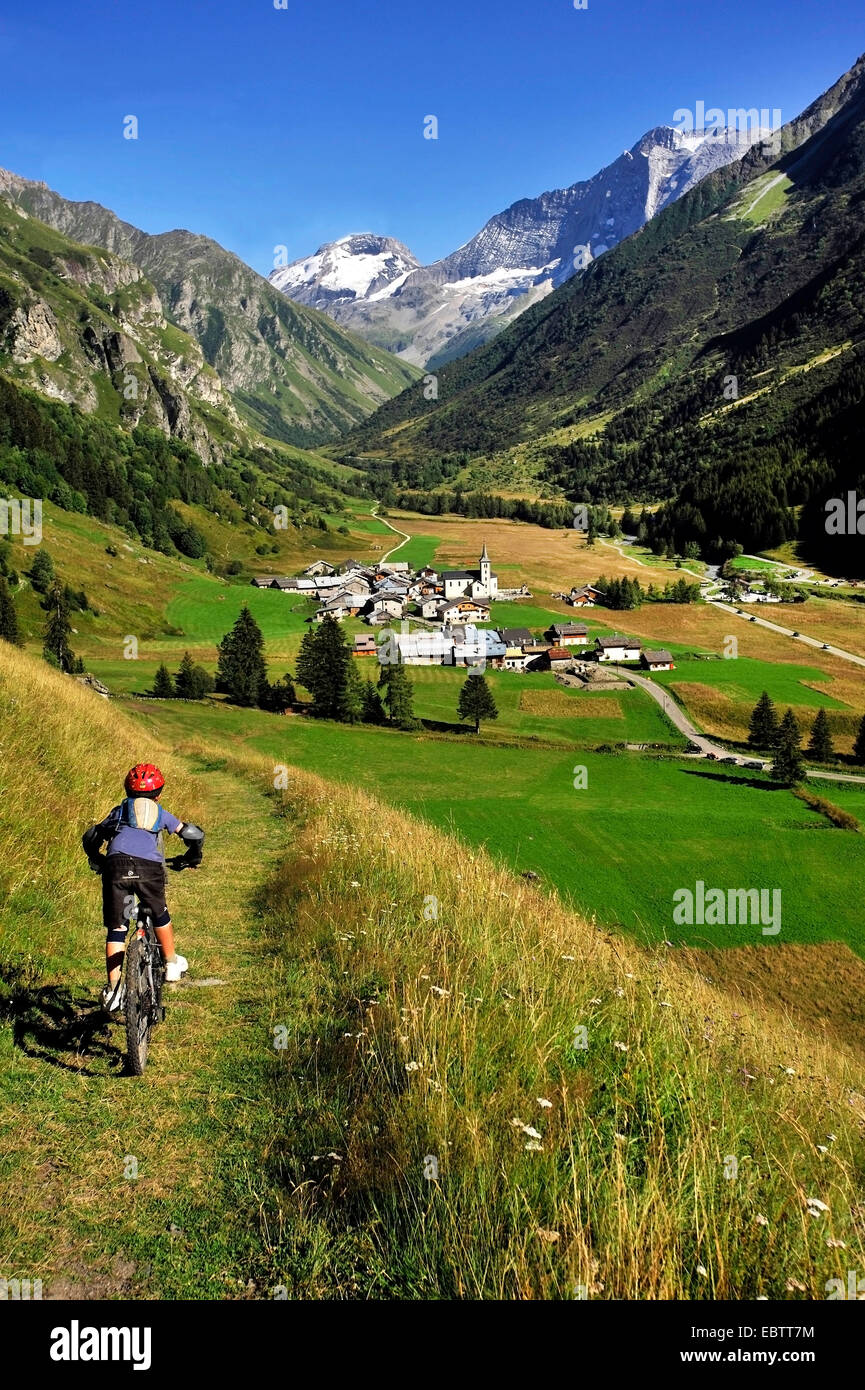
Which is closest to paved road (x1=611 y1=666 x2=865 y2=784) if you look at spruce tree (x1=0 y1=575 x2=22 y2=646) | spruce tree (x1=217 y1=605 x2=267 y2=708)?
spruce tree (x1=217 y1=605 x2=267 y2=708)

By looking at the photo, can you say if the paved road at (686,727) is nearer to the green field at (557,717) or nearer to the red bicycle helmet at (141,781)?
the green field at (557,717)

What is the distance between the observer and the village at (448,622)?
9775 cm

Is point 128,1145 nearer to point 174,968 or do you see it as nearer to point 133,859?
point 174,968

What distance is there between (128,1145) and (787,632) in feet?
382

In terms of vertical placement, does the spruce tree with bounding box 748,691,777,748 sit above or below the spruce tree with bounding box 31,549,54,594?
below

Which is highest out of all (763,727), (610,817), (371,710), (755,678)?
(755,678)

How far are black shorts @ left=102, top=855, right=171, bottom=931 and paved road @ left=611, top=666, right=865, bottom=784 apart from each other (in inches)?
2491

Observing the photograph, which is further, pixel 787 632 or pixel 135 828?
pixel 787 632

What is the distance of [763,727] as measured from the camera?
6881 cm

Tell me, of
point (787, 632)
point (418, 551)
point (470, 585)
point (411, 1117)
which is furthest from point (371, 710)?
point (418, 551)

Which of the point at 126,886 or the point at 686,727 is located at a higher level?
the point at 126,886

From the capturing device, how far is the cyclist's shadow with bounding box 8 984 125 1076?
674 centimetres

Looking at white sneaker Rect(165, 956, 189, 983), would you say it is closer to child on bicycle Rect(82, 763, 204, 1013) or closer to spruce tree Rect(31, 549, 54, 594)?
child on bicycle Rect(82, 763, 204, 1013)

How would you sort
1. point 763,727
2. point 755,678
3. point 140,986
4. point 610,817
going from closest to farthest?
point 140,986 → point 610,817 → point 763,727 → point 755,678
